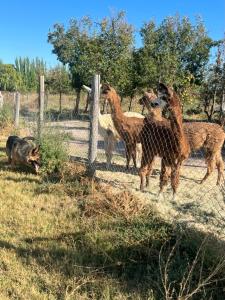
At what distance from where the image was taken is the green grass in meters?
4.00

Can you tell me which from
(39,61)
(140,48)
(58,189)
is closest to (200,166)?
(58,189)

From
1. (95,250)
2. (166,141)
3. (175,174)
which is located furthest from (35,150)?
(95,250)

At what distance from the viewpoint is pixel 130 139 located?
26.7ft

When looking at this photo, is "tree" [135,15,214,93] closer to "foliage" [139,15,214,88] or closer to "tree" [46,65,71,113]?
"foliage" [139,15,214,88]

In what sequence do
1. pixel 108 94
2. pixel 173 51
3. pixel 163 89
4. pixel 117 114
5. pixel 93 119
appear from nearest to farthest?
pixel 163 89 → pixel 93 119 → pixel 108 94 → pixel 117 114 → pixel 173 51

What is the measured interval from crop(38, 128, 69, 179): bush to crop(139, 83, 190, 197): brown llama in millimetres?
1898

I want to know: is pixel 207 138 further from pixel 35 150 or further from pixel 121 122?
pixel 35 150

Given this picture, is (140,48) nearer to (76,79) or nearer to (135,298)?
(76,79)

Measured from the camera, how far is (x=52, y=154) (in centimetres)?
825

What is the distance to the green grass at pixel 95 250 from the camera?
4.00m

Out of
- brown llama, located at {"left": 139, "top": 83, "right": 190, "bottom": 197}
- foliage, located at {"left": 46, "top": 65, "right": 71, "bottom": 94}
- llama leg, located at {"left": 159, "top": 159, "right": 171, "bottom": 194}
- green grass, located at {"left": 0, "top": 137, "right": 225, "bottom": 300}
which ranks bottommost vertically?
green grass, located at {"left": 0, "top": 137, "right": 225, "bottom": 300}

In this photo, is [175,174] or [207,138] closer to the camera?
[175,174]

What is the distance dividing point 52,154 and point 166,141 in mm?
2740

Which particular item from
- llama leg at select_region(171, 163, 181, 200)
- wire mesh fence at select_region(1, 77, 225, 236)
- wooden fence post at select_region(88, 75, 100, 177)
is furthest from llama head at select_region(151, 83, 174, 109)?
wooden fence post at select_region(88, 75, 100, 177)
